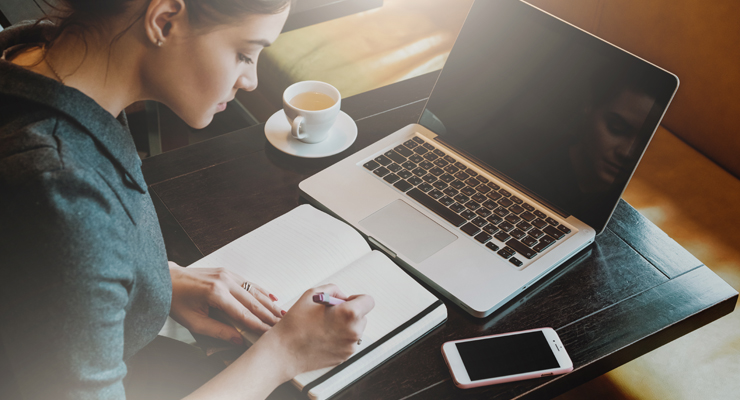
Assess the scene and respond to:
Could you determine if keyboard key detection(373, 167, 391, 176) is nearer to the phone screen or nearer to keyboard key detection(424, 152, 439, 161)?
keyboard key detection(424, 152, 439, 161)

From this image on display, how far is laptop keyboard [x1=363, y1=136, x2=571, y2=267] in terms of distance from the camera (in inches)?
31.5

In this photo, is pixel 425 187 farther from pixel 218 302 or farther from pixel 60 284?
pixel 60 284

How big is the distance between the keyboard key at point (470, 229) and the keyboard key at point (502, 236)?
3 cm

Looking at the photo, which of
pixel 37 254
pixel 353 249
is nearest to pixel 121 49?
pixel 37 254

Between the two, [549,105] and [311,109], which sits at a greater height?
[549,105]

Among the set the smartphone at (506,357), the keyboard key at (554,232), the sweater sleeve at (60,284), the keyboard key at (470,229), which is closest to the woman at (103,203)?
the sweater sleeve at (60,284)

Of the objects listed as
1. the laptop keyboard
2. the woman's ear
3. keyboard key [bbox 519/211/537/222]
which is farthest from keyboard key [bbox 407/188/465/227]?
the woman's ear

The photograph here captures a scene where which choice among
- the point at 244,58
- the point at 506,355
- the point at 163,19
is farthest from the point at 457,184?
the point at 163,19

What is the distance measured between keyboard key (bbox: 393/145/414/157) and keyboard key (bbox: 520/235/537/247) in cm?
27

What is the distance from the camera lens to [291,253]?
760 millimetres

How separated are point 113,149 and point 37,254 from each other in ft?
0.42

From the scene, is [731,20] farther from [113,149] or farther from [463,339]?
[113,149]

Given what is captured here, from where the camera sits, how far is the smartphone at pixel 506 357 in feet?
2.06

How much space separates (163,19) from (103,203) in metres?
0.19
